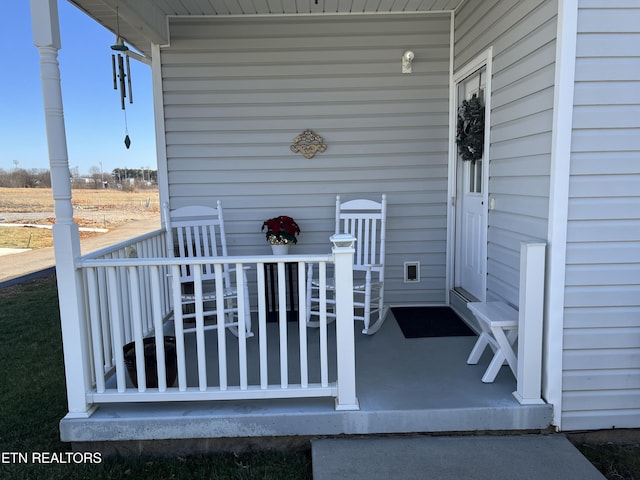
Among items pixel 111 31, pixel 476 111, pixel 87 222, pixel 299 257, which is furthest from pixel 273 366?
pixel 87 222

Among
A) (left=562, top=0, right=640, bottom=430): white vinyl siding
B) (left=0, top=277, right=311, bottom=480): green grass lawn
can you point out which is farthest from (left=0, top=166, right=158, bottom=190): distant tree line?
(left=562, top=0, right=640, bottom=430): white vinyl siding

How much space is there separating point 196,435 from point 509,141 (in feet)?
8.10

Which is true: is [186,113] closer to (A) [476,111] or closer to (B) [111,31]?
(B) [111,31]

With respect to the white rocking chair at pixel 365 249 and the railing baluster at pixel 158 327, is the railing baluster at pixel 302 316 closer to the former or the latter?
the railing baluster at pixel 158 327

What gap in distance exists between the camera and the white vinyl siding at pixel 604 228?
213 cm

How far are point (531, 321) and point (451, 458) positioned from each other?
30.7 inches

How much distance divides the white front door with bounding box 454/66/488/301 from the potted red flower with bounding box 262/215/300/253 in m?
1.44

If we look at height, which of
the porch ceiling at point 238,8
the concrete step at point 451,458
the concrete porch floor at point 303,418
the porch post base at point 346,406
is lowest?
the concrete step at point 451,458

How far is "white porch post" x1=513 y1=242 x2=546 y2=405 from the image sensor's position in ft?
7.34

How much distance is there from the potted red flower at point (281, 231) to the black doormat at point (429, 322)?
114cm

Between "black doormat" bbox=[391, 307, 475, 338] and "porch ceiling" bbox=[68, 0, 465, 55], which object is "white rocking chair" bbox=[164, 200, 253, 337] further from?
"porch ceiling" bbox=[68, 0, 465, 55]

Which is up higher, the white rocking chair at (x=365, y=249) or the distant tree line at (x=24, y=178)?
the distant tree line at (x=24, y=178)

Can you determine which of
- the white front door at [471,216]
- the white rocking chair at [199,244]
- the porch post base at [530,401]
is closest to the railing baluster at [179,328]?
the white rocking chair at [199,244]

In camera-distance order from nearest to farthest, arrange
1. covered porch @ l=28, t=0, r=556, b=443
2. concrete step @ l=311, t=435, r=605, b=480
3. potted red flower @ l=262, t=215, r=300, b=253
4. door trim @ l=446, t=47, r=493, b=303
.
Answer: concrete step @ l=311, t=435, r=605, b=480, covered porch @ l=28, t=0, r=556, b=443, door trim @ l=446, t=47, r=493, b=303, potted red flower @ l=262, t=215, r=300, b=253
